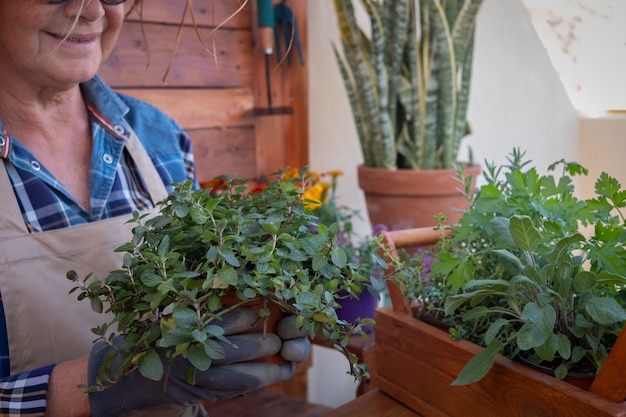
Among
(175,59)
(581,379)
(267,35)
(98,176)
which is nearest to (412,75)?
(267,35)

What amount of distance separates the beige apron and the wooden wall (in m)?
0.81

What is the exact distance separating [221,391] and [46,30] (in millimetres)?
637

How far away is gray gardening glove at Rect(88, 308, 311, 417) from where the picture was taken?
77cm

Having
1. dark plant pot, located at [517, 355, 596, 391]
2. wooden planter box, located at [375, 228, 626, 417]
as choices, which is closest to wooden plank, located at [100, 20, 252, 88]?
wooden planter box, located at [375, 228, 626, 417]

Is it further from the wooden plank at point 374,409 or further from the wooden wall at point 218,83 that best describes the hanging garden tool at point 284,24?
the wooden plank at point 374,409

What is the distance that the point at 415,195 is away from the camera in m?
1.89

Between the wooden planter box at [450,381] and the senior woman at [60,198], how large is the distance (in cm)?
15

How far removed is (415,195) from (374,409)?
1.07 metres

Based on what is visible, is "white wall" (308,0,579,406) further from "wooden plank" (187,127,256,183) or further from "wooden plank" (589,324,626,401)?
"wooden plank" (589,324,626,401)

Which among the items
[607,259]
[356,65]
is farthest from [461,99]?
[607,259]

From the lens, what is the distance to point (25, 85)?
1115 millimetres

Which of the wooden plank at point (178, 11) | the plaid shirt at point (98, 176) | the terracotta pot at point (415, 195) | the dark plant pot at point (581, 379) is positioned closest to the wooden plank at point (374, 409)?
the dark plant pot at point (581, 379)

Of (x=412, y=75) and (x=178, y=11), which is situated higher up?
(x=178, y=11)

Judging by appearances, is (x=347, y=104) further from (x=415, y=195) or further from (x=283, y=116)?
(x=415, y=195)
